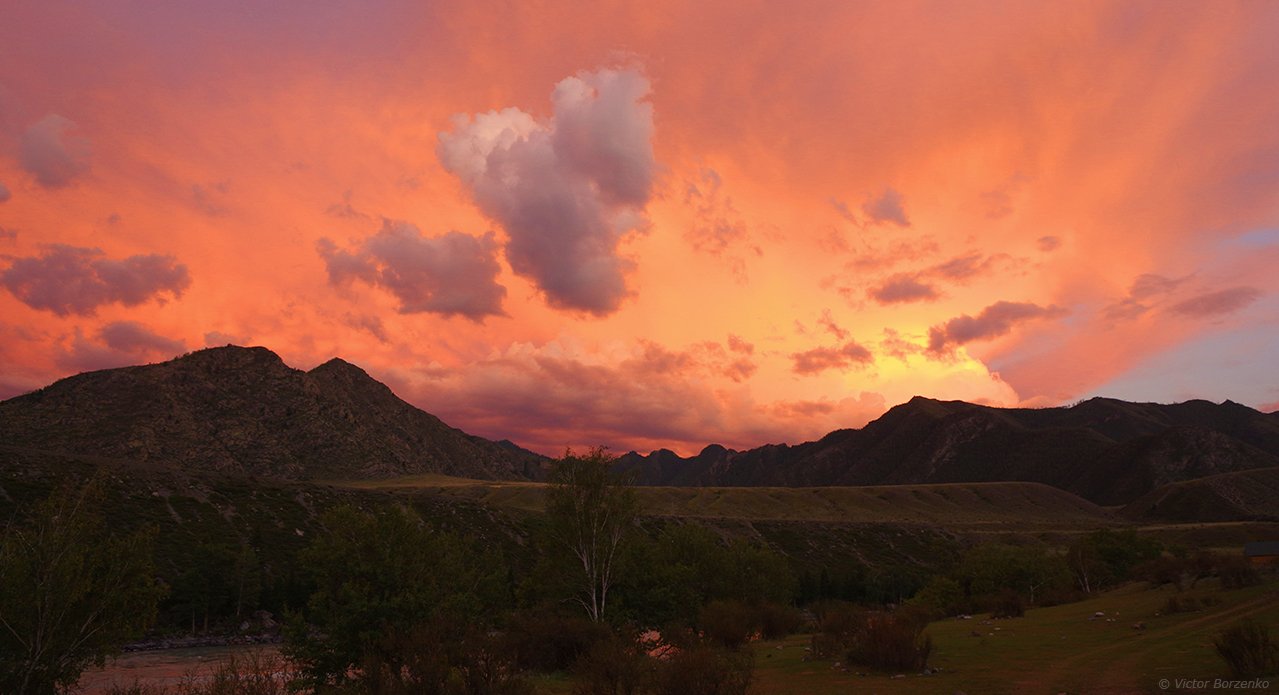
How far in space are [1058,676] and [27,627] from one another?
35.8m

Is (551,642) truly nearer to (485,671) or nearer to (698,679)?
(485,671)

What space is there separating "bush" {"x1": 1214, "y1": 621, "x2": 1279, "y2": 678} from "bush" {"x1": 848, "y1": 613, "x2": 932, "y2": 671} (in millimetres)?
11131

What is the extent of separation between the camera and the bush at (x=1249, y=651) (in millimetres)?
19422

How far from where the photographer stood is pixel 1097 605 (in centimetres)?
4781

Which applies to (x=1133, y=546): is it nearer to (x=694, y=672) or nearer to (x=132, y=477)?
(x=694, y=672)

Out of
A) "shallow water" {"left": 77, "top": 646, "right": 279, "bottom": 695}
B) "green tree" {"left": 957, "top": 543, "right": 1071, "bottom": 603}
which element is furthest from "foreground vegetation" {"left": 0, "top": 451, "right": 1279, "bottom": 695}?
"shallow water" {"left": 77, "top": 646, "right": 279, "bottom": 695}

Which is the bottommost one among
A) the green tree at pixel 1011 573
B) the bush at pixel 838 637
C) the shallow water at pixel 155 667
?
the shallow water at pixel 155 667

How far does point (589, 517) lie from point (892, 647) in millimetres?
26367

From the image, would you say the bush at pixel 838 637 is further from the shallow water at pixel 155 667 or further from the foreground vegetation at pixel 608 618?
the shallow water at pixel 155 667

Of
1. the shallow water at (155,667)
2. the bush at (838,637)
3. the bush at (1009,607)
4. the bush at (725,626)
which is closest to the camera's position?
the bush at (838,637)

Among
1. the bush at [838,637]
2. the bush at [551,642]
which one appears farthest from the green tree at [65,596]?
the bush at [838,637]

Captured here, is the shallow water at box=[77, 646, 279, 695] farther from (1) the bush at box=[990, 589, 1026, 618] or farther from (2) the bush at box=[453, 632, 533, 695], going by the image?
(1) the bush at box=[990, 589, 1026, 618]

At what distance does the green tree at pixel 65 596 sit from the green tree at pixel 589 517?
98.1 feet

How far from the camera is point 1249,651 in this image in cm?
1984
